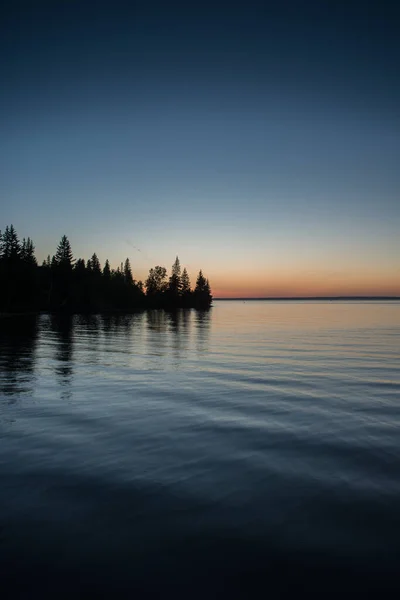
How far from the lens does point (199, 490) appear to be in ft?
23.6

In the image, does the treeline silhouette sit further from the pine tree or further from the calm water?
the calm water

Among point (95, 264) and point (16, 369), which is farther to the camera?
point (95, 264)

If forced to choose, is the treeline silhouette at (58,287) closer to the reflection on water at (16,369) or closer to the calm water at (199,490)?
the reflection on water at (16,369)

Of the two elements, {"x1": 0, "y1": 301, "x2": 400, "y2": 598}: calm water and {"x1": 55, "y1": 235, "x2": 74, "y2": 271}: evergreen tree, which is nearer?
{"x1": 0, "y1": 301, "x2": 400, "y2": 598}: calm water

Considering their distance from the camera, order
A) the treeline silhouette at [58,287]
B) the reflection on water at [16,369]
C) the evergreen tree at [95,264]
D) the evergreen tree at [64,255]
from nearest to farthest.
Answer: the reflection on water at [16,369] → the treeline silhouette at [58,287] → the evergreen tree at [64,255] → the evergreen tree at [95,264]

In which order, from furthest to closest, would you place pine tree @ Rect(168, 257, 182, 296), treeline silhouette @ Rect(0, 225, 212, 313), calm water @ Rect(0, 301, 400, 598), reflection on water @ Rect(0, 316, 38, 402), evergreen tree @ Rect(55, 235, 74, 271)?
pine tree @ Rect(168, 257, 182, 296) → evergreen tree @ Rect(55, 235, 74, 271) → treeline silhouette @ Rect(0, 225, 212, 313) → reflection on water @ Rect(0, 316, 38, 402) → calm water @ Rect(0, 301, 400, 598)

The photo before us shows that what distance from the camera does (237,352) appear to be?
30.0 m

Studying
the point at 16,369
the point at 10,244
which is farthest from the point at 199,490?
Answer: the point at 10,244

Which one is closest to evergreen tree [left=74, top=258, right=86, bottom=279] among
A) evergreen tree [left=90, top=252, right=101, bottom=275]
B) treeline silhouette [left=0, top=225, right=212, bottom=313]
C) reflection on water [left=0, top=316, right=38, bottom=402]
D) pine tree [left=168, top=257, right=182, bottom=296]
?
treeline silhouette [left=0, top=225, right=212, bottom=313]

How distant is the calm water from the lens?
4840 millimetres

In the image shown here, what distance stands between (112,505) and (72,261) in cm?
12440

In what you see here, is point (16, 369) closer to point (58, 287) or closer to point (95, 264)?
point (58, 287)

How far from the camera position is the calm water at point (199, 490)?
4.84m

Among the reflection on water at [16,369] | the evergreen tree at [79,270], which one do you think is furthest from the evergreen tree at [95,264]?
the reflection on water at [16,369]
